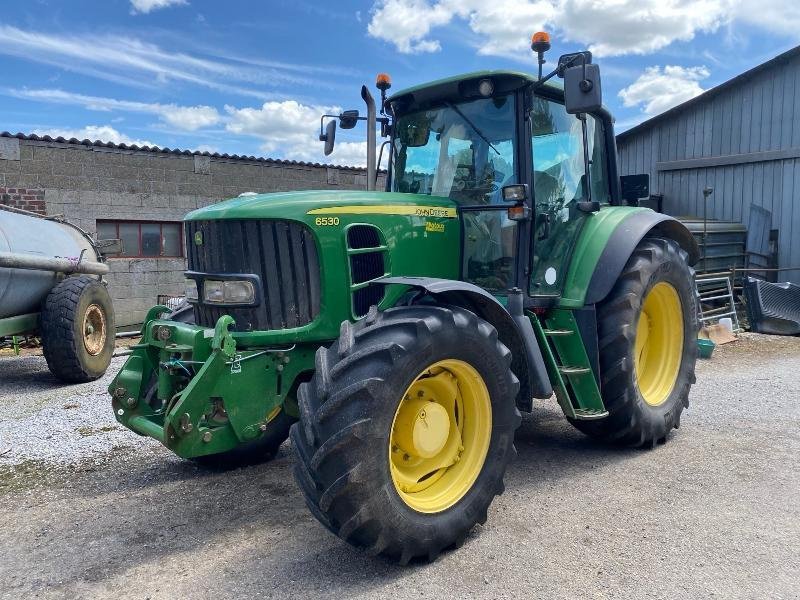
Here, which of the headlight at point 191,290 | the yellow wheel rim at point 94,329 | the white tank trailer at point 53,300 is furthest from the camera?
the yellow wheel rim at point 94,329

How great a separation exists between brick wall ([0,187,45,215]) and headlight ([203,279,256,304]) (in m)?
7.38

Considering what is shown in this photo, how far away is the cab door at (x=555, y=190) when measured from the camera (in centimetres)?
437

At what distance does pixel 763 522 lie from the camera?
3.55 meters

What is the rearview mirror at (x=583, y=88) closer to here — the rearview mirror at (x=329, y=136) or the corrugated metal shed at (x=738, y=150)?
the rearview mirror at (x=329, y=136)

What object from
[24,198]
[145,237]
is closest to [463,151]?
[24,198]

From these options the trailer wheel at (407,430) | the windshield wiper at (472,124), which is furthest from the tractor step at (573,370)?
the windshield wiper at (472,124)

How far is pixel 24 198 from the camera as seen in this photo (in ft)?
31.8

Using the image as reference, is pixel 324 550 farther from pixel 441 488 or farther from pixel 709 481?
pixel 709 481

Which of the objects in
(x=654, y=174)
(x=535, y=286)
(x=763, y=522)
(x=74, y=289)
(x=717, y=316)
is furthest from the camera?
(x=654, y=174)

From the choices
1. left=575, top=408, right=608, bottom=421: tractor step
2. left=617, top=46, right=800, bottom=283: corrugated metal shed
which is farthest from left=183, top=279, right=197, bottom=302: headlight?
left=617, top=46, right=800, bottom=283: corrugated metal shed

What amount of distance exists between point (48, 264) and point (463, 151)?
5.43 m

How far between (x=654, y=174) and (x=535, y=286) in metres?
10.7

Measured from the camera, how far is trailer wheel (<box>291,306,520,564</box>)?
2854 mm

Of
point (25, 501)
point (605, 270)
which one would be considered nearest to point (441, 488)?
point (605, 270)
